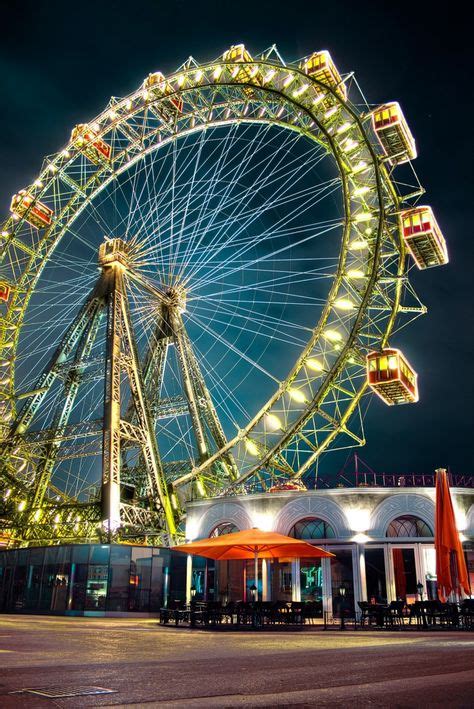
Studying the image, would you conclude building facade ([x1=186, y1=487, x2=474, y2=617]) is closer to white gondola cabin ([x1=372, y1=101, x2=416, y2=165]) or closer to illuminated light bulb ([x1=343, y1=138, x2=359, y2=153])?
white gondola cabin ([x1=372, y1=101, x2=416, y2=165])

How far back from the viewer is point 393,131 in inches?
993

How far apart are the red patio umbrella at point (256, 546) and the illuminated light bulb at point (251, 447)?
393 inches

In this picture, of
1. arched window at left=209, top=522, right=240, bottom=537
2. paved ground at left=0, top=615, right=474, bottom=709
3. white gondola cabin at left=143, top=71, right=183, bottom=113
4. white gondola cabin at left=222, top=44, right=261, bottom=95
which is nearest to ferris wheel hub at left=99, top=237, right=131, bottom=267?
white gondola cabin at left=143, top=71, right=183, bottom=113

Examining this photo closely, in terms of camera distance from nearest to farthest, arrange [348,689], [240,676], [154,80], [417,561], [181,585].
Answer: [348,689] < [240,676] < [417,561] < [181,585] < [154,80]

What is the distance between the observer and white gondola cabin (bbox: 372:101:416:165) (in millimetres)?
25078

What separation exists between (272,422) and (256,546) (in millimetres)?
10459

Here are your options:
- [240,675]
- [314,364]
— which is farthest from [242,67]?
[240,675]

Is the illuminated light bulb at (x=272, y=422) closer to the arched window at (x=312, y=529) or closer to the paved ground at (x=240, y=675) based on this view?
the arched window at (x=312, y=529)

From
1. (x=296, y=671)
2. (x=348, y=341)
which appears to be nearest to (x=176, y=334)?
(x=348, y=341)

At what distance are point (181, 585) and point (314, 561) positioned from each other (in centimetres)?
580

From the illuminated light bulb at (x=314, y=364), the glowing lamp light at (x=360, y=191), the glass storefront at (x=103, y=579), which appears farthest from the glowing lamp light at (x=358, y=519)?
the glowing lamp light at (x=360, y=191)

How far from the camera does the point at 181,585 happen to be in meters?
22.4

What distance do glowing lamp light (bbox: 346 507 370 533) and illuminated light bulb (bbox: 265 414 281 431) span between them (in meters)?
7.47

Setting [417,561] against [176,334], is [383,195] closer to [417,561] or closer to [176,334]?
[176,334]
